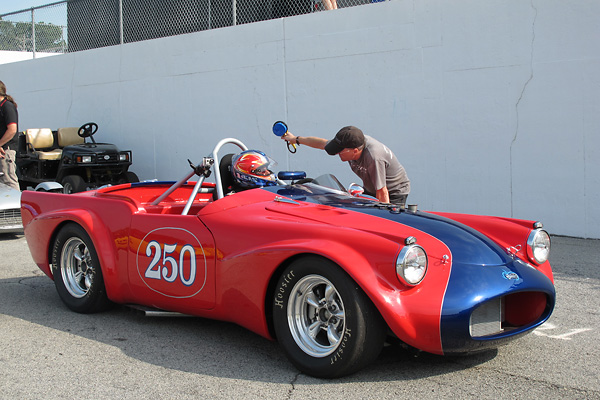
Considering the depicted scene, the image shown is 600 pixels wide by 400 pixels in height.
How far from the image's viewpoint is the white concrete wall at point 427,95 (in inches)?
316

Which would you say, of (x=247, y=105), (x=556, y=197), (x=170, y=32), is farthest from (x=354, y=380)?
(x=170, y=32)

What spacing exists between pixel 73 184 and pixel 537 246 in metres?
9.55

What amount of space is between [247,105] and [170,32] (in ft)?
10.5

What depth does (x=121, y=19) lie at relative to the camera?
14.0 m

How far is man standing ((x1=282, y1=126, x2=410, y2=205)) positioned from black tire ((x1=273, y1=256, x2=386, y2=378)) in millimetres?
1932

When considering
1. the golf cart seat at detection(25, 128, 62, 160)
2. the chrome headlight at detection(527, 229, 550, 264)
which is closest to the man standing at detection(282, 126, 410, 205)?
the chrome headlight at detection(527, 229, 550, 264)

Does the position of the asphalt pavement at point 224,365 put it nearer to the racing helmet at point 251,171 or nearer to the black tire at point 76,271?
the black tire at point 76,271

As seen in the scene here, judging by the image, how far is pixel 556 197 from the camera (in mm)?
8109

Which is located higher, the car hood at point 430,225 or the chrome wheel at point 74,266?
the car hood at point 430,225

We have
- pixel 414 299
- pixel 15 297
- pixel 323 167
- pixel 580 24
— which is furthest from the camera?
pixel 323 167

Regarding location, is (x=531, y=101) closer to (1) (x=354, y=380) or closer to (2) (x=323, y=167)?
(2) (x=323, y=167)

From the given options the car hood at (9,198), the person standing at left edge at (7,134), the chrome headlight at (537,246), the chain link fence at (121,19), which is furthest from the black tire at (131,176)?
the chrome headlight at (537,246)

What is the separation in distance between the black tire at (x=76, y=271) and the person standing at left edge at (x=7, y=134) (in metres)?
4.52

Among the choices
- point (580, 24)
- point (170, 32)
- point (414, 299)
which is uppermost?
point (170, 32)
